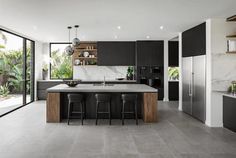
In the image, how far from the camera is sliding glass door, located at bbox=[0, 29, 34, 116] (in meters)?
7.95

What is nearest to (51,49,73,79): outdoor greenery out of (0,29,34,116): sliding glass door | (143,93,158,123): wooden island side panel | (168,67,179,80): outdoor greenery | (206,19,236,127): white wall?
(0,29,34,116): sliding glass door

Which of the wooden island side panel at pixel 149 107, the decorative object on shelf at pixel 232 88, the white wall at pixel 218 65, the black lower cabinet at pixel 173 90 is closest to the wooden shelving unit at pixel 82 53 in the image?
the black lower cabinet at pixel 173 90

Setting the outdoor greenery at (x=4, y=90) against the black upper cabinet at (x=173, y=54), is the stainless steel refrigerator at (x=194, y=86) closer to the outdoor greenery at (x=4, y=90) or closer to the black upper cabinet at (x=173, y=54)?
the black upper cabinet at (x=173, y=54)

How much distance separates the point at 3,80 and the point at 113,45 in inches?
196

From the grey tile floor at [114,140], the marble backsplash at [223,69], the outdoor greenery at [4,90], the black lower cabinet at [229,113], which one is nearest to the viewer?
the grey tile floor at [114,140]

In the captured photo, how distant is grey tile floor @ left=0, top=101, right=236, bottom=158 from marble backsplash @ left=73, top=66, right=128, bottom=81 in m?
4.78

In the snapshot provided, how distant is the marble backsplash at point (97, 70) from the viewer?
11.8 meters

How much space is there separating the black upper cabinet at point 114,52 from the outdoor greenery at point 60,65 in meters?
1.66

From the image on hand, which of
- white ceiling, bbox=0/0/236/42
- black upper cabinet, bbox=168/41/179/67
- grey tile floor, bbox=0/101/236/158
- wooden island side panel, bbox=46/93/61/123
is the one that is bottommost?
grey tile floor, bbox=0/101/236/158

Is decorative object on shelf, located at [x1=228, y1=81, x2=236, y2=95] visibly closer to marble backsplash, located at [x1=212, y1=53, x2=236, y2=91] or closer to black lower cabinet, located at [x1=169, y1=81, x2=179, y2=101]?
marble backsplash, located at [x1=212, y1=53, x2=236, y2=91]

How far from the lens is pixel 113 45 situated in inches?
445

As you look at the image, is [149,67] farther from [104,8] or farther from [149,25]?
[104,8]

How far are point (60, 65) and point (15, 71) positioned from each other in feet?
11.0

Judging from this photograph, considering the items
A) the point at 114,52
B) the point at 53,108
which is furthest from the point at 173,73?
the point at 53,108
